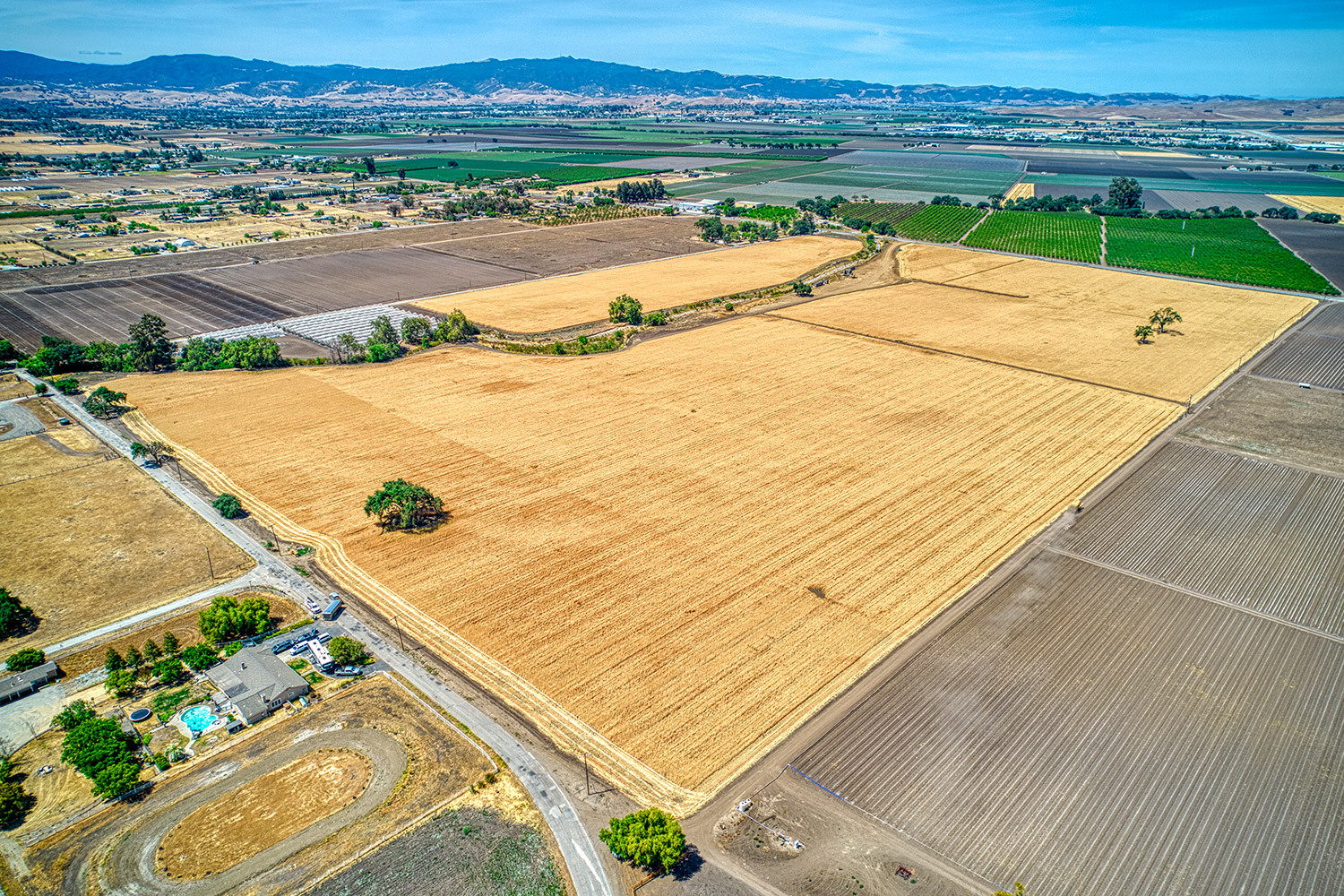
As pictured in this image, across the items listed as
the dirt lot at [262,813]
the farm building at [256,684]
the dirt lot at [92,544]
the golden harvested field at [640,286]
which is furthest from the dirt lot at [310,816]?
the golden harvested field at [640,286]

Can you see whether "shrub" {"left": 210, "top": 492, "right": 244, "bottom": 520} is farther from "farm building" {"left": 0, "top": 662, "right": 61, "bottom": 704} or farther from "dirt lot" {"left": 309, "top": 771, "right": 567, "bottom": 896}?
"dirt lot" {"left": 309, "top": 771, "right": 567, "bottom": 896}

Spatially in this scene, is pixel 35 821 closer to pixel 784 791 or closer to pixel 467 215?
pixel 784 791

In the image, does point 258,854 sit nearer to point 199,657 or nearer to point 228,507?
point 199,657

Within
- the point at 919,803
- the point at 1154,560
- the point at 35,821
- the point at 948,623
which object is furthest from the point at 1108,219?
the point at 35,821

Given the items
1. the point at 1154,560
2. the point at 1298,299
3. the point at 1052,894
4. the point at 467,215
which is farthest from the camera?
the point at 467,215

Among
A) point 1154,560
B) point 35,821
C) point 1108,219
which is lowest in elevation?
point 35,821

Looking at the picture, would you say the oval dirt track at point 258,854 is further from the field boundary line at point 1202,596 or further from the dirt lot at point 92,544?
the field boundary line at point 1202,596
